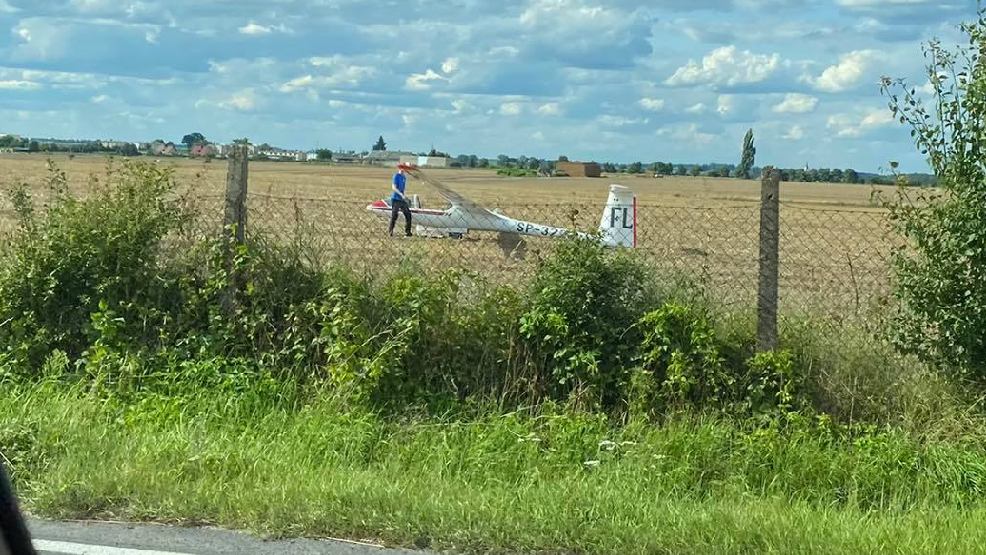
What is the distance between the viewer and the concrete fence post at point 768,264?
702 cm

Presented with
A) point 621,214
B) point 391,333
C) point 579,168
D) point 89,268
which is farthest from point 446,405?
point 579,168

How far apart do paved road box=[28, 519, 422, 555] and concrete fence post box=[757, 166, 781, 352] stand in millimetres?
3442

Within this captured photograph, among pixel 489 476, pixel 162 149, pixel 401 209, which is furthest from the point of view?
pixel 401 209

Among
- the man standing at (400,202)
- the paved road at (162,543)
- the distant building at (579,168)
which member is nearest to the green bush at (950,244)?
the paved road at (162,543)

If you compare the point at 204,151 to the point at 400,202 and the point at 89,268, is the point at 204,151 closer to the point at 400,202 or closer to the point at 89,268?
the point at 89,268

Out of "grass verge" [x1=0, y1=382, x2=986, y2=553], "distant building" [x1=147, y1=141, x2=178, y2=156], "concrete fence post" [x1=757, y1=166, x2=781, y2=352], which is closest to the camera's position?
"grass verge" [x1=0, y1=382, x2=986, y2=553]

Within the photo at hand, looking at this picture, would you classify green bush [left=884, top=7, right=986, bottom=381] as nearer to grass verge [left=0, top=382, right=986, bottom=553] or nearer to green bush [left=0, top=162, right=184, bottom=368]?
grass verge [left=0, top=382, right=986, bottom=553]

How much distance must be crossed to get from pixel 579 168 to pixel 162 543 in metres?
89.7

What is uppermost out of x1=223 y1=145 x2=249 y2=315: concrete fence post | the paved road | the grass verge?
x1=223 y1=145 x2=249 y2=315: concrete fence post

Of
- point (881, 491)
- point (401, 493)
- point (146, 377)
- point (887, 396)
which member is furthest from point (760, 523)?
point (146, 377)

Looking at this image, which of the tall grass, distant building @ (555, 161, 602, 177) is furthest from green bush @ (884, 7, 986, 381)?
distant building @ (555, 161, 602, 177)

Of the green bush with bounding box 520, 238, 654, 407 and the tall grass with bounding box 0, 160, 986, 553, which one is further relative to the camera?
the green bush with bounding box 520, 238, 654, 407

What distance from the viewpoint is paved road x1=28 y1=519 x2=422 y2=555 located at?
4.73 meters

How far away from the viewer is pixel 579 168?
9319 centimetres
